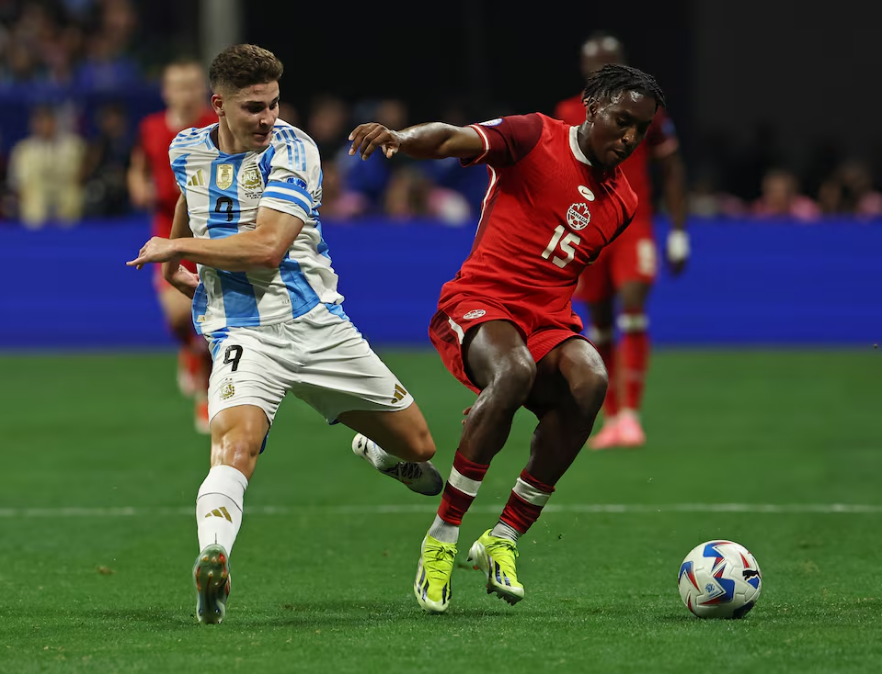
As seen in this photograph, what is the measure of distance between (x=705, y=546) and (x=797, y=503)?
2.79 meters

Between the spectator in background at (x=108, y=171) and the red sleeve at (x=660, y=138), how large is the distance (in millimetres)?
10007

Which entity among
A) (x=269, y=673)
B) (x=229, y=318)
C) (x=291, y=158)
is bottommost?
(x=269, y=673)

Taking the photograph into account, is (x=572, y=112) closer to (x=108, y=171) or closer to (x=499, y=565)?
(x=499, y=565)

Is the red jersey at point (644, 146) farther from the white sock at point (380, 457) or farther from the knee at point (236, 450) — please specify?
the knee at point (236, 450)

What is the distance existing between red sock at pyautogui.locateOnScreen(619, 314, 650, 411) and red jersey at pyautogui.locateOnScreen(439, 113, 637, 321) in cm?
420

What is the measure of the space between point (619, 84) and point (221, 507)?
222 cm

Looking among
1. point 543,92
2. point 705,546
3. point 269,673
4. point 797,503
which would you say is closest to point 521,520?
point 705,546

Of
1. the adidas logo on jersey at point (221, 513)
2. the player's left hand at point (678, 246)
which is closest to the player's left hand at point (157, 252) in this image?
the adidas logo on jersey at point (221, 513)

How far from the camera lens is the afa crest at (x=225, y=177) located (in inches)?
223

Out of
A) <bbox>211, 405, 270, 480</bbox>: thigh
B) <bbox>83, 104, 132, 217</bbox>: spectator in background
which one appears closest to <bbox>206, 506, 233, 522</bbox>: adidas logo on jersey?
<bbox>211, 405, 270, 480</bbox>: thigh

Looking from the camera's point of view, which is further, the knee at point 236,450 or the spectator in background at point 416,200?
the spectator in background at point 416,200

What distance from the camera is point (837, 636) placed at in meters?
4.91

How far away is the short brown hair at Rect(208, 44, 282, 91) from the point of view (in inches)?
214

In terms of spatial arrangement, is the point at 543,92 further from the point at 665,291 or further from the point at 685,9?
the point at 665,291
